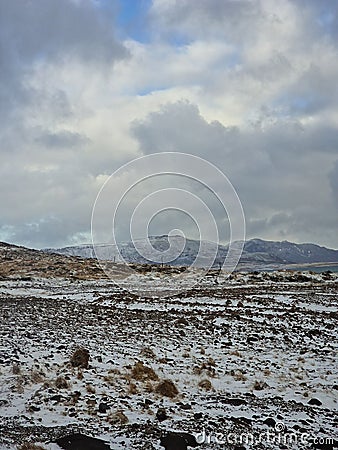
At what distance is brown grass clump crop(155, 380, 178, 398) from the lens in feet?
37.5

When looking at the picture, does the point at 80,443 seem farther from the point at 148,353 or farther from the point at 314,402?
the point at 148,353

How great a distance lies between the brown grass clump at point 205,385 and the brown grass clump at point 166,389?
40.9 inches

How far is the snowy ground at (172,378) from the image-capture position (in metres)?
9.00

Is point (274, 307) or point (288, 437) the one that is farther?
point (274, 307)

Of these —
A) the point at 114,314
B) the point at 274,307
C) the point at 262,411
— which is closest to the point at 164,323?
the point at 114,314

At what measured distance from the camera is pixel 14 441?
8.11m

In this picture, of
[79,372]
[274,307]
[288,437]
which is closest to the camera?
[288,437]

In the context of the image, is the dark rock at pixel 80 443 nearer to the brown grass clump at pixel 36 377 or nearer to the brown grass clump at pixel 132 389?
the brown grass clump at pixel 132 389

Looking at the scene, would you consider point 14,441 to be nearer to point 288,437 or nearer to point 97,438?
point 97,438

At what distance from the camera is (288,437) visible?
28.8 feet

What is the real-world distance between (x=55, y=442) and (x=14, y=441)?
2.53ft

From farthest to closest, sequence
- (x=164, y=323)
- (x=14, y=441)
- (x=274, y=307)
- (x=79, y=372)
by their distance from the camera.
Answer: (x=274, y=307), (x=164, y=323), (x=79, y=372), (x=14, y=441)

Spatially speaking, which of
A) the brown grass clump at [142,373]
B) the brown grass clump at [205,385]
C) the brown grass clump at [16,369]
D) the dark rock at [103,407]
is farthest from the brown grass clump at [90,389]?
the brown grass clump at [205,385]

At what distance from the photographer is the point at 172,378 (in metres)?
13.2
